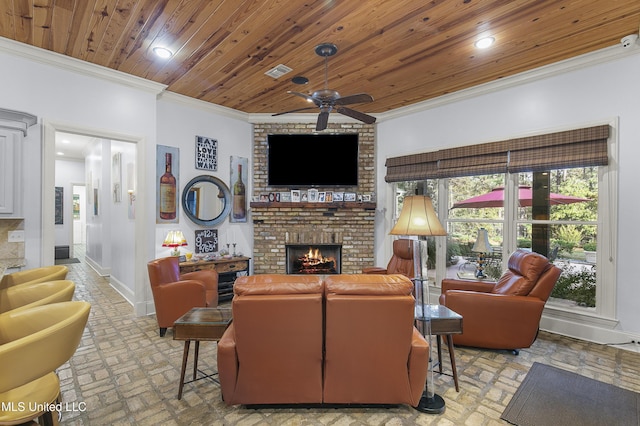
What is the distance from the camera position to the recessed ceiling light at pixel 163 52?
3219mm

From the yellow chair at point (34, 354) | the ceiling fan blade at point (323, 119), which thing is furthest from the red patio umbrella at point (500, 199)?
the yellow chair at point (34, 354)

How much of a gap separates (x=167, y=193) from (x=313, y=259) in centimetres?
252

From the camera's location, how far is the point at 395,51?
10.8 ft

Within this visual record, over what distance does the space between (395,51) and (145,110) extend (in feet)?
10.4

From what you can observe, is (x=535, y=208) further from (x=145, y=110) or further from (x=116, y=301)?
(x=116, y=301)

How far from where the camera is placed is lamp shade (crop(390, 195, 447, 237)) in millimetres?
2537

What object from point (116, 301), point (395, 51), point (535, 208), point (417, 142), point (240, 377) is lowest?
point (116, 301)

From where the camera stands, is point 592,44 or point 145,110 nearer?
point 592,44

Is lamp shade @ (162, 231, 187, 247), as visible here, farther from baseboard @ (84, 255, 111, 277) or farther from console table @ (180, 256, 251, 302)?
baseboard @ (84, 255, 111, 277)

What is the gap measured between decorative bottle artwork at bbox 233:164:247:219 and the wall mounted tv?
22.6 inches

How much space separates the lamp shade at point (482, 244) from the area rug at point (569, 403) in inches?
65.3

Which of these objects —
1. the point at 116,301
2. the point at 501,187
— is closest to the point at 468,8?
the point at 501,187

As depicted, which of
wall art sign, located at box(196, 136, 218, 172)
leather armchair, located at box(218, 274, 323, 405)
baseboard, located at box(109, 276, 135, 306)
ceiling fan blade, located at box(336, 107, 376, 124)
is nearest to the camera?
leather armchair, located at box(218, 274, 323, 405)

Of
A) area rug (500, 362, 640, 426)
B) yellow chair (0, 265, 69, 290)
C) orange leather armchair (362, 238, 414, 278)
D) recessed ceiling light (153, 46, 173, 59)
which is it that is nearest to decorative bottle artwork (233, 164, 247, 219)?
recessed ceiling light (153, 46, 173, 59)
